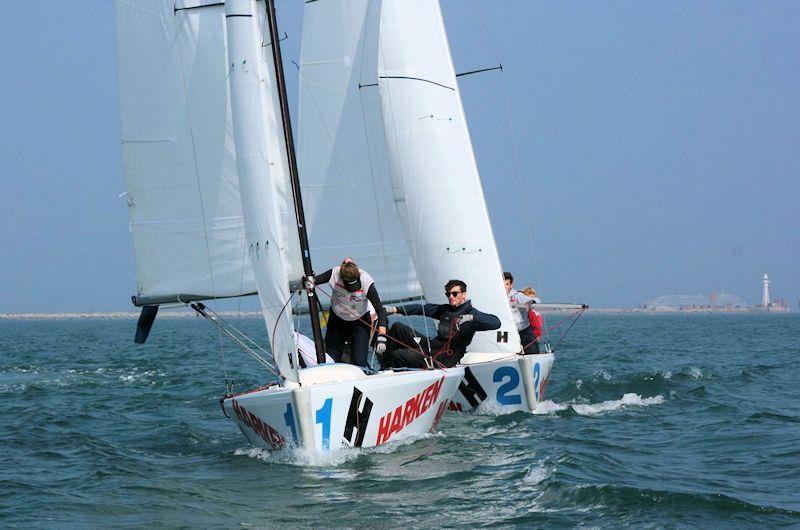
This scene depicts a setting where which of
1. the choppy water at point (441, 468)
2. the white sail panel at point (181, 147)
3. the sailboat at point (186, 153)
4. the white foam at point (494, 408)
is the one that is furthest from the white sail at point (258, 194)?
the white foam at point (494, 408)

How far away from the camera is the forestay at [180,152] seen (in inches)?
485

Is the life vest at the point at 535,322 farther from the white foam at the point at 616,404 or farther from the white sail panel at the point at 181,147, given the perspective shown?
the white sail panel at the point at 181,147

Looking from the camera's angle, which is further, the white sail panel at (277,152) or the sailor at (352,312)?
the white sail panel at (277,152)

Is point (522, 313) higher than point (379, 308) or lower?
lower

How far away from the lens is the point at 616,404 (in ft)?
49.4

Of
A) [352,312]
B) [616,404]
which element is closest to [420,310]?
[352,312]

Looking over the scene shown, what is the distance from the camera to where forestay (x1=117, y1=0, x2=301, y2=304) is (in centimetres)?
1232

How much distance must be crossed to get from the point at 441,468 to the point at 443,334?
2.79m

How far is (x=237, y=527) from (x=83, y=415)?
23.6ft

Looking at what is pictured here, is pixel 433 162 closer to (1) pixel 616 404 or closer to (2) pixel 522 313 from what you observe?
(2) pixel 522 313

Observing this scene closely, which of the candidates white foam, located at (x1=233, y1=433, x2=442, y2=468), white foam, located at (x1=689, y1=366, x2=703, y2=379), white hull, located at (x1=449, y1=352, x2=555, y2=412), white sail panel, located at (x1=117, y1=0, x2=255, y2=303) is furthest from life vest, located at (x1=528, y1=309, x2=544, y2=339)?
white foam, located at (x1=689, y1=366, x2=703, y2=379)

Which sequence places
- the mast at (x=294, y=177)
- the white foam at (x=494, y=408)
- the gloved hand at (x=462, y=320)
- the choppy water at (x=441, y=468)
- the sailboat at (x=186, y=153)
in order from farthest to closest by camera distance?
the white foam at (x=494, y=408)
the sailboat at (x=186, y=153)
the gloved hand at (x=462, y=320)
the mast at (x=294, y=177)
the choppy water at (x=441, y=468)

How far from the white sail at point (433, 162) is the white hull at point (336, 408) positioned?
3.56 metres

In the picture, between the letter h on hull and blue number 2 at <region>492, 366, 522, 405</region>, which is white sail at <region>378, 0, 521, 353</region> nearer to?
blue number 2 at <region>492, 366, 522, 405</region>
